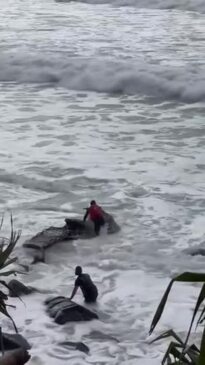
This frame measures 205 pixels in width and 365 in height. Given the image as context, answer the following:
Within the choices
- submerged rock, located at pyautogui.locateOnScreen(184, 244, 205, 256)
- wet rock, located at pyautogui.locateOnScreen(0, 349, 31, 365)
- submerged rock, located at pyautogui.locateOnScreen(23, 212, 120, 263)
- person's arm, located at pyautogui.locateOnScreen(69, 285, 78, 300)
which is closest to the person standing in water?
person's arm, located at pyautogui.locateOnScreen(69, 285, 78, 300)

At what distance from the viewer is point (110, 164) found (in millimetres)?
7910

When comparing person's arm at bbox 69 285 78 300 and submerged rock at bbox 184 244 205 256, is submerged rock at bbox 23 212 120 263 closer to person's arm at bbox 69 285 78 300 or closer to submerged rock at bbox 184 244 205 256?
submerged rock at bbox 184 244 205 256

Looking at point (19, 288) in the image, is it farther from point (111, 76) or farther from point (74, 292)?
point (111, 76)

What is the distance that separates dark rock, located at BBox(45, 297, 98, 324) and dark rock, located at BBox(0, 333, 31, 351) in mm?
344

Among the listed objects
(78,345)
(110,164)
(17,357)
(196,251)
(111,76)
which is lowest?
(111,76)

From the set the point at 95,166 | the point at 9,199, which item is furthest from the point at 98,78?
the point at 9,199

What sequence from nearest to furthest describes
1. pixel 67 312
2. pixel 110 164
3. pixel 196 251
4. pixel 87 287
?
pixel 67 312 < pixel 87 287 < pixel 196 251 < pixel 110 164

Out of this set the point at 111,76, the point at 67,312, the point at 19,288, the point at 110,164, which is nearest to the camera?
the point at 67,312

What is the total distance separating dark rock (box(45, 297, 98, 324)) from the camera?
171 inches

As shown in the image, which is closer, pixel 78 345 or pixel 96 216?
pixel 78 345

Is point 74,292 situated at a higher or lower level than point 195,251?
higher

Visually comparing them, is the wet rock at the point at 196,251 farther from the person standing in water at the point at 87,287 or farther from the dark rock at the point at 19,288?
the dark rock at the point at 19,288

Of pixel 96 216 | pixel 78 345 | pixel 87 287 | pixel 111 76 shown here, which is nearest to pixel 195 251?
pixel 96 216

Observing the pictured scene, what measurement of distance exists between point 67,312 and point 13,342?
585 mm
